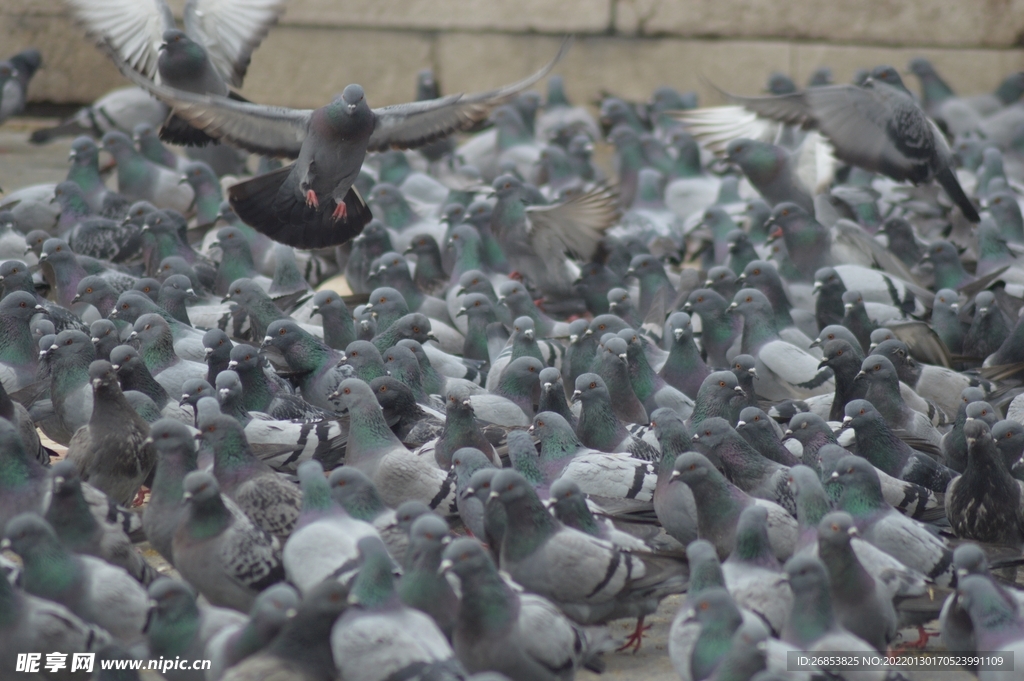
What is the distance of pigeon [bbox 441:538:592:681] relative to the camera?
4148 mm

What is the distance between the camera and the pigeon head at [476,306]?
328 inches

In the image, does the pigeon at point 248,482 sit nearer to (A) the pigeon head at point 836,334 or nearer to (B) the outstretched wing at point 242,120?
(B) the outstretched wing at point 242,120

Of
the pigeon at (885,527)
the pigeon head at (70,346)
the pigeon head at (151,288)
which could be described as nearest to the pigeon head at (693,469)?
the pigeon at (885,527)

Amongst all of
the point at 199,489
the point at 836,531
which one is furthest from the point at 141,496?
the point at 836,531

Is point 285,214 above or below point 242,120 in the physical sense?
below

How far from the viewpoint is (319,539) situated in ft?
15.3

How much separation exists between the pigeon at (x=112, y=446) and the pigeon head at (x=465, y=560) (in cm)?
208

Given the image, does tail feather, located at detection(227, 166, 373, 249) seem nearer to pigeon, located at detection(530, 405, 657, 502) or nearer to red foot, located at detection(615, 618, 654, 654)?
pigeon, located at detection(530, 405, 657, 502)

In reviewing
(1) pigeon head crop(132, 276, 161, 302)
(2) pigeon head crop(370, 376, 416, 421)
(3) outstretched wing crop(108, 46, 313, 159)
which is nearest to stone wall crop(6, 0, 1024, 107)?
(3) outstretched wing crop(108, 46, 313, 159)

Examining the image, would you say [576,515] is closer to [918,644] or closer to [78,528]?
[918,644]

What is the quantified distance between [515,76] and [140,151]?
652 centimetres

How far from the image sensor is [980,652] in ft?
13.8

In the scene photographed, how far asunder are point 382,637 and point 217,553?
0.96m

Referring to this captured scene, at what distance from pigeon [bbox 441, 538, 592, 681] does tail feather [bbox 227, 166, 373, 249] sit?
3.89 meters
